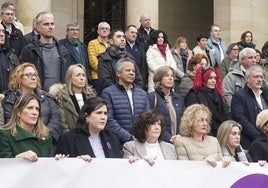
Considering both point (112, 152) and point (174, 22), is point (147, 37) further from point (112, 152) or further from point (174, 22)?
point (174, 22)

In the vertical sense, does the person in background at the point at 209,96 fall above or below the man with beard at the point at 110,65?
below

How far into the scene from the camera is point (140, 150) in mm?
8344

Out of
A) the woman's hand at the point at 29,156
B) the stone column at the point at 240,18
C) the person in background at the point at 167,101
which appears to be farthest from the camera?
the stone column at the point at 240,18

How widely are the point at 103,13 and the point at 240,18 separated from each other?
437 cm

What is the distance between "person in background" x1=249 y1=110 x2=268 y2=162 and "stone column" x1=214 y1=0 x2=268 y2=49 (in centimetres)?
953

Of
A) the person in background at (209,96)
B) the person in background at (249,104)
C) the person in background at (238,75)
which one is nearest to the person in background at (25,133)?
the person in background at (209,96)

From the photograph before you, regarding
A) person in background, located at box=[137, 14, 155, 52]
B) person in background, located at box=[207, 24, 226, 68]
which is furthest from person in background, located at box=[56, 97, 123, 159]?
person in background, located at box=[207, 24, 226, 68]

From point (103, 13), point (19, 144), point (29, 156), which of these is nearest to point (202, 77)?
point (19, 144)

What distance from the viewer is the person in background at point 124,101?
9.50 m

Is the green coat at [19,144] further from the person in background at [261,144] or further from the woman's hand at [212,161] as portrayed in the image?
the person in background at [261,144]

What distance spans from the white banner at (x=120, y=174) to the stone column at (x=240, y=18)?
1152 cm

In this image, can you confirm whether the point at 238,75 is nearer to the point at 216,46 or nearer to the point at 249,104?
the point at 249,104

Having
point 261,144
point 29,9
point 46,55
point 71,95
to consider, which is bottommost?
point 261,144

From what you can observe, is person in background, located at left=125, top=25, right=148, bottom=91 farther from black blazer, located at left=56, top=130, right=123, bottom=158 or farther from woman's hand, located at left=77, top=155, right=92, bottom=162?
woman's hand, located at left=77, top=155, right=92, bottom=162
